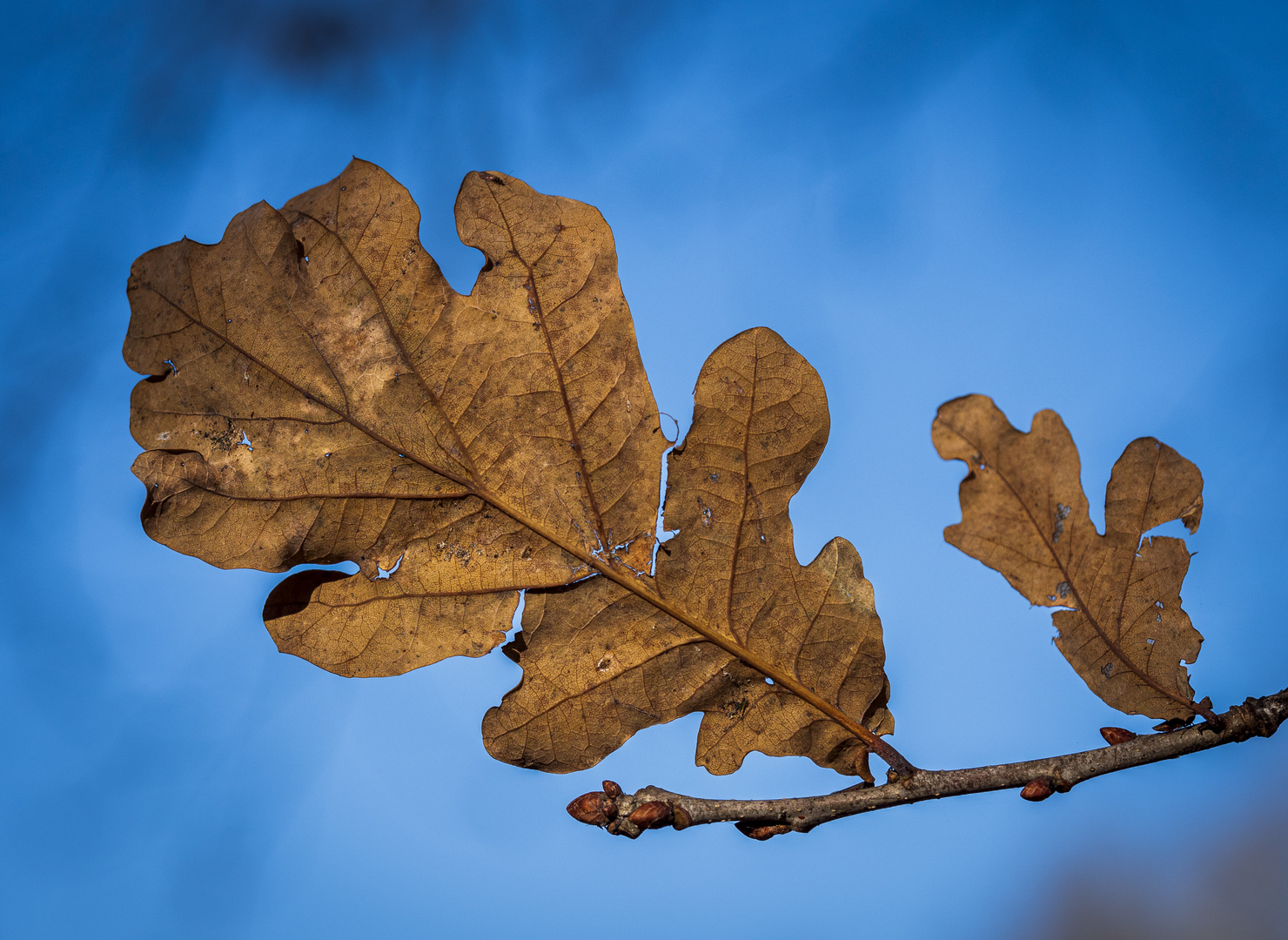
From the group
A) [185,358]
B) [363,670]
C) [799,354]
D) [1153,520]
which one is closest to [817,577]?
[799,354]

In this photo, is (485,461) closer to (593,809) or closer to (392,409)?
(392,409)

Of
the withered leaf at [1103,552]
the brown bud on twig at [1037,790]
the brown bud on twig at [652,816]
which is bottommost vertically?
the brown bud on twig at [1037,790]

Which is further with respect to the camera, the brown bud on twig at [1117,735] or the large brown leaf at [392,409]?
the brown bud on twig at [1117,735]

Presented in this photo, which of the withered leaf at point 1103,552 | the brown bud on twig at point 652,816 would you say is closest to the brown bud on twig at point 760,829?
the brown bud on twig at point 652,816

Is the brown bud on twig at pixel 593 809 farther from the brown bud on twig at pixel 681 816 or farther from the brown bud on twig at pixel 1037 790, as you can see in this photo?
the brown bud on twig at pixel 1037 790

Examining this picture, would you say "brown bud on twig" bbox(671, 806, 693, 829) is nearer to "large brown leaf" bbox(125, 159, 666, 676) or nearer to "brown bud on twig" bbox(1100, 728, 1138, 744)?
"large brown leaf" bbox(125, 159, 666, 676)

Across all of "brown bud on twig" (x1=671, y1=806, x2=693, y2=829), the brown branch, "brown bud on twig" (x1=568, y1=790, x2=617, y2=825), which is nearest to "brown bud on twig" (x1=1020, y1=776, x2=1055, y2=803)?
the brown branch

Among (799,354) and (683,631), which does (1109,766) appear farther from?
(799,354)

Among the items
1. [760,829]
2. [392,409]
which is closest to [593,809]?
[760,829]
